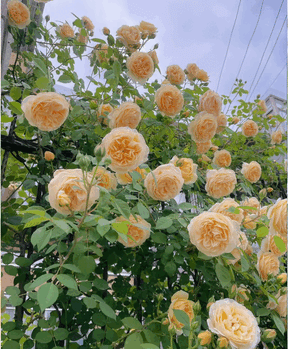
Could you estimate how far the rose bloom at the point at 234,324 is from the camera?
47 centimetres

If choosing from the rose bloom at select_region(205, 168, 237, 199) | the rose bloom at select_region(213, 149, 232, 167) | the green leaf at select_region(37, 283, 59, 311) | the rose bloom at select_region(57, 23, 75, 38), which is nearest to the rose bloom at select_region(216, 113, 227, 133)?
the rose bloom at select_region(213, 149, 232, 167)

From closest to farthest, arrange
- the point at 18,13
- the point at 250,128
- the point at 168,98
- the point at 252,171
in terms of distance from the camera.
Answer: the point at 168,98 → the point at 18,13 → the point at 252,171 → the point at 250,128

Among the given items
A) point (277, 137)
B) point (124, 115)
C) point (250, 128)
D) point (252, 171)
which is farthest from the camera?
point (277, 137)

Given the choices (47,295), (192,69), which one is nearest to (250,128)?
(192,69)

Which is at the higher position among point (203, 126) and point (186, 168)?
point (203, 126)

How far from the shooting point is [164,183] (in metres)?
0.71

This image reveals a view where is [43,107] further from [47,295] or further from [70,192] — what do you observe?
[47,295]

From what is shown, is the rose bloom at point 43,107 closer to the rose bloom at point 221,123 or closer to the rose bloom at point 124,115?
the rose bloom at point 124,115

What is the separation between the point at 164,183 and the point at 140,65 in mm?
494

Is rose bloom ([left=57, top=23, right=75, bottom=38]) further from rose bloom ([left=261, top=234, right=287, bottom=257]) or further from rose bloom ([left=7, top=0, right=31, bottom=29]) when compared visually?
rose bloom ([left=261, top=234, right=287, bottom=257])

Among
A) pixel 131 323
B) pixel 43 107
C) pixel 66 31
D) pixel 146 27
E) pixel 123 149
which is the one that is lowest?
pixel 131 323

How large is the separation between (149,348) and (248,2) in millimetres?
2322

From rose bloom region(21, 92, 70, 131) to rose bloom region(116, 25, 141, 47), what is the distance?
1.59 ft

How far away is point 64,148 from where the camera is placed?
45.2 inches
